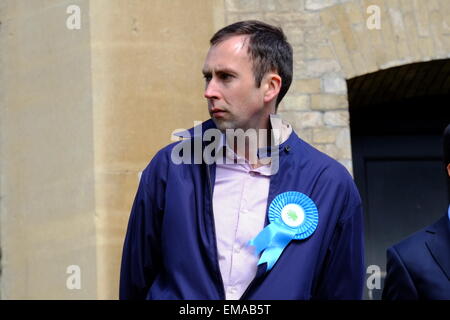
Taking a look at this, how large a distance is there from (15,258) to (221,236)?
3277mm

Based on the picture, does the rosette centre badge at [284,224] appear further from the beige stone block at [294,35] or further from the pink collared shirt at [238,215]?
the beige stone block at [294,35]

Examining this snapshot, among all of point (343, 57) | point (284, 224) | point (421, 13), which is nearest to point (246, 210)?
point (284, 224)

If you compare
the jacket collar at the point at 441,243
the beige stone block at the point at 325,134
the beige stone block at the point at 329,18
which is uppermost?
the beige stone block at the point at 329,18

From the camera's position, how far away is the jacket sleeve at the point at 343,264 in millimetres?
4094

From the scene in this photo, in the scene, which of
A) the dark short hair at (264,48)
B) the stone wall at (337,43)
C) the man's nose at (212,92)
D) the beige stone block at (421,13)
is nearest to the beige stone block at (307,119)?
the stone wall at (337,43)

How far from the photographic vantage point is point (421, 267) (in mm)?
4055

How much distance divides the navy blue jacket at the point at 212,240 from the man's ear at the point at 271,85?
17 centimetres

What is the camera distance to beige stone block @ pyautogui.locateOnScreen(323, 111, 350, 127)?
6.83 m

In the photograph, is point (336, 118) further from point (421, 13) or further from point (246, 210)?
point (246, 210)

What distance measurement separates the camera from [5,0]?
723cm

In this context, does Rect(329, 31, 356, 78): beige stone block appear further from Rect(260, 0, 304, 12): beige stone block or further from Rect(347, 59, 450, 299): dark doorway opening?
Rect(347, 59, 450, 299): dark doorway opening

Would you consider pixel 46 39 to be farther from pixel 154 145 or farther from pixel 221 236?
pixel 221 236

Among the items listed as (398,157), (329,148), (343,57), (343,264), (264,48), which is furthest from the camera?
(398,157)

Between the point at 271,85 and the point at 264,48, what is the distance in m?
0.14
